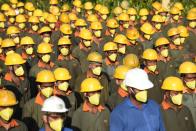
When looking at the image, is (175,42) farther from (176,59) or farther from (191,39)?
(191,39)

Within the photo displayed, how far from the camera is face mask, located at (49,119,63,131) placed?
632 cm

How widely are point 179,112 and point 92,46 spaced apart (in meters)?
5.90

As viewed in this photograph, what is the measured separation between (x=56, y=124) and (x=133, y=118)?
0.97 meters

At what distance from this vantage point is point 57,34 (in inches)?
599

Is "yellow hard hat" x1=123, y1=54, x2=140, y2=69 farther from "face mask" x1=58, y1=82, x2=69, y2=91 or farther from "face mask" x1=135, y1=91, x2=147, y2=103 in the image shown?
"face mask" x1=135, y1=91, x2=147, y2=103

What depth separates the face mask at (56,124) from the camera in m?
6.32

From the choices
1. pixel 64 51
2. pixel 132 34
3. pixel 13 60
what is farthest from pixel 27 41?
pixel 132 34

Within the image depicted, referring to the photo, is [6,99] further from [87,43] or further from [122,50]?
[87,43]

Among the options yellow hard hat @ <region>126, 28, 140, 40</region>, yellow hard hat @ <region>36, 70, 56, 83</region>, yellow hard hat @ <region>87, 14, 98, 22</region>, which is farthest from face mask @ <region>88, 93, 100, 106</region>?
yellow hard hat @ <region>87, 14, 98, 22</region>

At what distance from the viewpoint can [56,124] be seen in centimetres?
632

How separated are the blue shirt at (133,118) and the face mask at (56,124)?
64 cm

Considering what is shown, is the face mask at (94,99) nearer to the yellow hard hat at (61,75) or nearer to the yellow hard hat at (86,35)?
the yellow hard hat at (61,75)

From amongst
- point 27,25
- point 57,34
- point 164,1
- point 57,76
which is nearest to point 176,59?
point 57,76

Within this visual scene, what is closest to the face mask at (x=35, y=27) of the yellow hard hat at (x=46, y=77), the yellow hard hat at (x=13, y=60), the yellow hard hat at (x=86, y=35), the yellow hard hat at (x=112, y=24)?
the yellow hard hat at (x=112, y=24)
